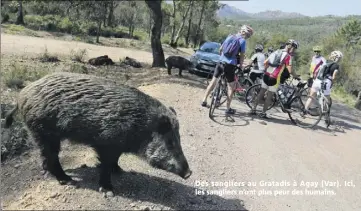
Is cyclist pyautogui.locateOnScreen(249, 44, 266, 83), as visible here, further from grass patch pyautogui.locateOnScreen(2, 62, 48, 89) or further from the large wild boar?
the large wild boar

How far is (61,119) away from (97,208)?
1.06m

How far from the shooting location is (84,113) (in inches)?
184

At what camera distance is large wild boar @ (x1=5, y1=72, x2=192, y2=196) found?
4.66 meters

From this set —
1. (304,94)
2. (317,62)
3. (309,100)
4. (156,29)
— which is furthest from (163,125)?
(156,29)

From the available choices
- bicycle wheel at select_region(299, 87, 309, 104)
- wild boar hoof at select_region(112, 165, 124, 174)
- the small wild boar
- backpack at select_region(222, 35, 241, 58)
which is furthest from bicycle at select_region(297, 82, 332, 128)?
wild boar hoof at select_region(112, 165, 124, 174)

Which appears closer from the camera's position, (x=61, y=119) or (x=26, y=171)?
(x=61, y=119)

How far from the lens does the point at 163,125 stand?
4852 millimetres

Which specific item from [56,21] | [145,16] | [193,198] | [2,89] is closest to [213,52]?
[2,89]

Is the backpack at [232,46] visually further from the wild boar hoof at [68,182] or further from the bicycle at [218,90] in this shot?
the wild boar hoof at [68,182]

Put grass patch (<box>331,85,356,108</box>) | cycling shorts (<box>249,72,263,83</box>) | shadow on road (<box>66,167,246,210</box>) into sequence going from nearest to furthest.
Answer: shadow on road (<box>66,167,246,210</box>) → cycling shorts (<box>249,72,263,83</box>) → grass patch (<box>331,85,356,108</box>)

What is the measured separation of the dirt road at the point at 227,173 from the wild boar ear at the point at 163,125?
811 millimetres

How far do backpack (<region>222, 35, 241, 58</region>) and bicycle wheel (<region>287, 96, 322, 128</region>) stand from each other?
2475mm

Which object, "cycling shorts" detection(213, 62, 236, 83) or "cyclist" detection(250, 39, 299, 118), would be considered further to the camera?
"cyclist" detection(250, 39, 299, 118)

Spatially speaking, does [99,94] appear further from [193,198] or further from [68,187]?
[193,198]
